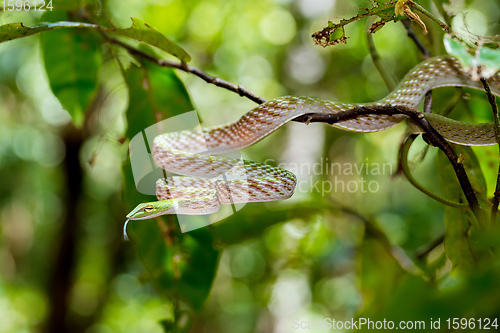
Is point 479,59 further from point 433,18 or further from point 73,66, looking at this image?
point 73,66

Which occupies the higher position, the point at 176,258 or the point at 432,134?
the point at 432,134

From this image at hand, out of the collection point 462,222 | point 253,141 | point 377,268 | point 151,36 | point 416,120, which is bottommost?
point 377,268

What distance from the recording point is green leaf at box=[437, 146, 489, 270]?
3.45 ft

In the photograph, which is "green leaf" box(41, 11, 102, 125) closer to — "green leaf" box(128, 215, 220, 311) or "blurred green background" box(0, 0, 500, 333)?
"blurred green background" box(0, 0, 500, 333)

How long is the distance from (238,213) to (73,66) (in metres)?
0.80

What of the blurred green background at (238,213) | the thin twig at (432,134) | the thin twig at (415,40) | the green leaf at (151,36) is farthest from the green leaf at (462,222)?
the green leaf at (151,36)

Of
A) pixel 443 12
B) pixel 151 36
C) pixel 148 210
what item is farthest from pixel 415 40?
pixel 148 210

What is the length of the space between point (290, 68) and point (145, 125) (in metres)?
3.98

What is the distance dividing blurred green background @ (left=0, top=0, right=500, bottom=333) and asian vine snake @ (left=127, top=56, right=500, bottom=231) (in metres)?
0.14

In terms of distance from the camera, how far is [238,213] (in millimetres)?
1535

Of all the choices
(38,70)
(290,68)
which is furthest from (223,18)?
(38,70)

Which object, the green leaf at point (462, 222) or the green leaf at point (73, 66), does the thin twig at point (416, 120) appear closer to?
the green leaf at point (462, 222)

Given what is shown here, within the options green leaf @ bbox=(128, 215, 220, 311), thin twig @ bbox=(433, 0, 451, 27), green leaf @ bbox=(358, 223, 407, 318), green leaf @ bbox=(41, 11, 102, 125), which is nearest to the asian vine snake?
thin twig @ bbox=(433, 0, 451, 27)

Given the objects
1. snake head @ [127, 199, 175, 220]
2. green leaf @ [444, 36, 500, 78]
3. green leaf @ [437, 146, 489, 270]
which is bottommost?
green leaf @ [437, 146, 489, 270]
